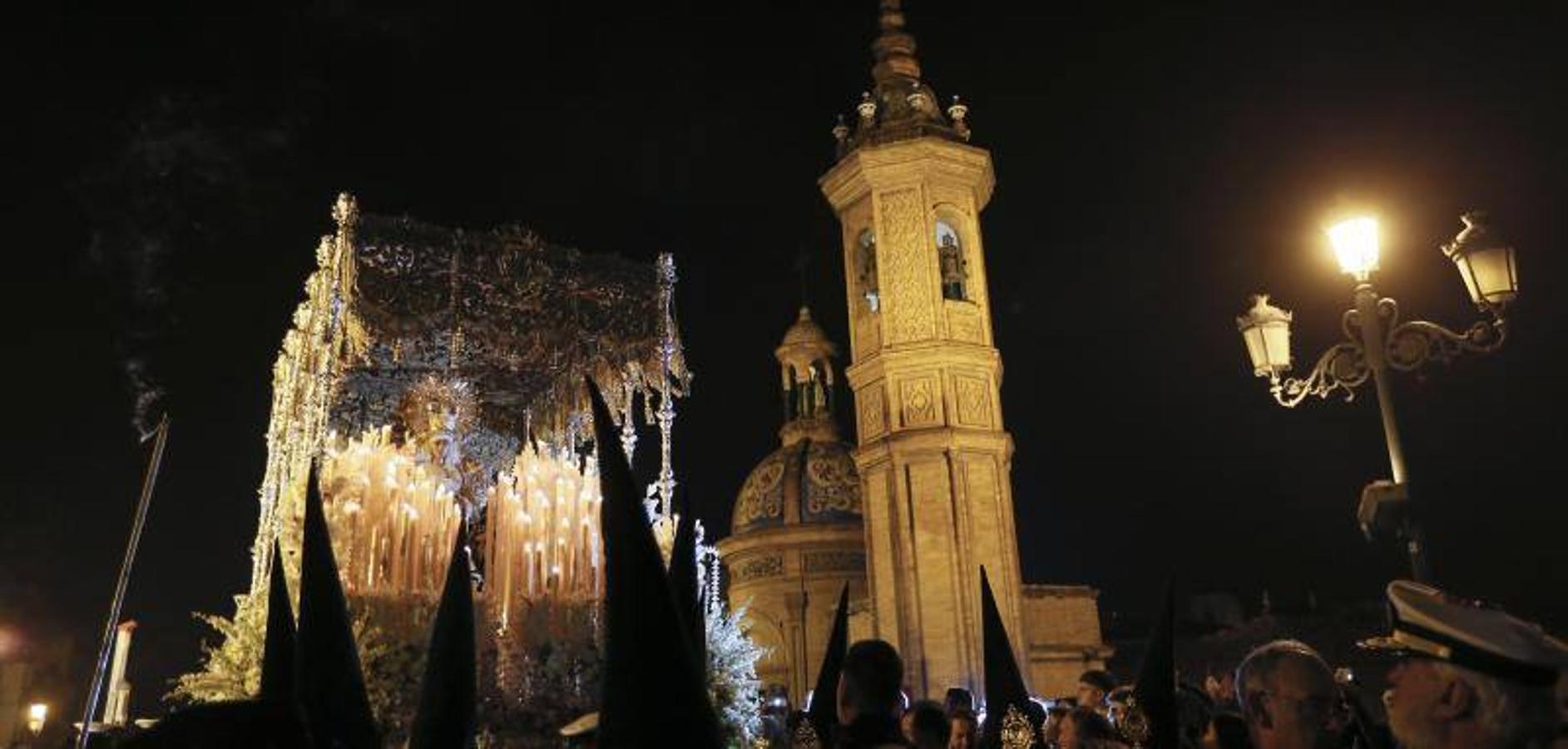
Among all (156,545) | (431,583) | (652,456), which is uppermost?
(652,456)

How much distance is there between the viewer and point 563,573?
1146 cm

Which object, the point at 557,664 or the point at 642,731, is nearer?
the point at 642,731

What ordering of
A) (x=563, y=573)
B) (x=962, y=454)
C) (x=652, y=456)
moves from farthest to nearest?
(x=652, y=456), (x=962, y=454), (x=563, y=573)

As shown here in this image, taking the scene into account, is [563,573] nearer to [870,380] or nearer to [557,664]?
[557,664]

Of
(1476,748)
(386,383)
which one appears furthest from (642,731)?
(386,383)

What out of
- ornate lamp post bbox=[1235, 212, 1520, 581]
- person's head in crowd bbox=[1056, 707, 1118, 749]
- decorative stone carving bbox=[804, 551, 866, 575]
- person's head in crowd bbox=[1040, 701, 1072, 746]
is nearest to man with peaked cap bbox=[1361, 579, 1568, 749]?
person's head in crowd bbox=[1056, 707, 1118, 749]

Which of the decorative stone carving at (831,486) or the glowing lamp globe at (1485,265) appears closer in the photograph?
the glowing lamp globe at (1485,265)

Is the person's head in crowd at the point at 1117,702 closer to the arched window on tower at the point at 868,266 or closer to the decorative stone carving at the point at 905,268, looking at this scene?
the decorative stone carving at the point at 905,268

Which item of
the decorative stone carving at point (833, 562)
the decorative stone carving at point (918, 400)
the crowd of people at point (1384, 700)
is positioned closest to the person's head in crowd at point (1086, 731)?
the crowd of people at point (1384, 700)

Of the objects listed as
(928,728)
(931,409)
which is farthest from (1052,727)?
(931,409)

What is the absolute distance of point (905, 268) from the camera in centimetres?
1831

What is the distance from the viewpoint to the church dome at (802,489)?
2780 cm

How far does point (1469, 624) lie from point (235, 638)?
1041 centimetres

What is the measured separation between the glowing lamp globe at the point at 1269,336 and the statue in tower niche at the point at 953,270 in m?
9.54
